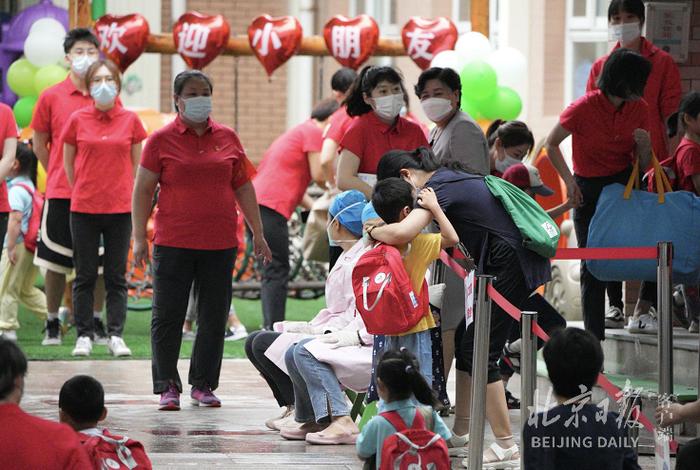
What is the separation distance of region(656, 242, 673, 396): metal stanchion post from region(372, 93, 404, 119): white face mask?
7.80 ft

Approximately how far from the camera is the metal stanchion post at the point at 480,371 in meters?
6.60

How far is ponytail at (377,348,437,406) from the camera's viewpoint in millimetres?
5816

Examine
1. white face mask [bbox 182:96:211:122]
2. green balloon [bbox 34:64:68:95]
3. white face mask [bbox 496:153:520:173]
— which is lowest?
white face mask [bbox 496:153:520:173]

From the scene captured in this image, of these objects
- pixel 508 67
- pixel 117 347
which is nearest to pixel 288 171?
pixel 117 347

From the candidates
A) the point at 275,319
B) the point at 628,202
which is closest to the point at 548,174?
the point at 275,319

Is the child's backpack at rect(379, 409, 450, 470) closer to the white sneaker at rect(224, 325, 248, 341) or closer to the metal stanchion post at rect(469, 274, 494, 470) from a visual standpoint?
the metal stanchion post at rect(469, 274, 494, 470)

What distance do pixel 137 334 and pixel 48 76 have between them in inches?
147

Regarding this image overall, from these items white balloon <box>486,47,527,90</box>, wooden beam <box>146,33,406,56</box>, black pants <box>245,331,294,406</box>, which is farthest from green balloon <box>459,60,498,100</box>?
black pants <box>245,331,294,406</box>

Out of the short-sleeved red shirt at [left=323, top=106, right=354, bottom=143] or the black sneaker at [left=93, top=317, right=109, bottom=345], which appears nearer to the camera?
the short-sleeved red shirt at [left=323, top=106, right=354, bottom=143]

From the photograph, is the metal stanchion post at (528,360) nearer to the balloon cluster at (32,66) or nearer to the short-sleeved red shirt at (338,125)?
the short-sleeved red shirt at (338,125)

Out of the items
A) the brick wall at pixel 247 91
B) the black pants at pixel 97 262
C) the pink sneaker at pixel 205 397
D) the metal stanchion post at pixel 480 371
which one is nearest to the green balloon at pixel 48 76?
the black pants at pixel 97 262

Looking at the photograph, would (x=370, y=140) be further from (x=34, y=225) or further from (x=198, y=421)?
(x=34, y=225)

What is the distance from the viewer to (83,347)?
37.6 feet

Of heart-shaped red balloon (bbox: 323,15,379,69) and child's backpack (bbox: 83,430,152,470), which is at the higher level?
heart-shaped red balloon (bbox: 323,15,379,69)
